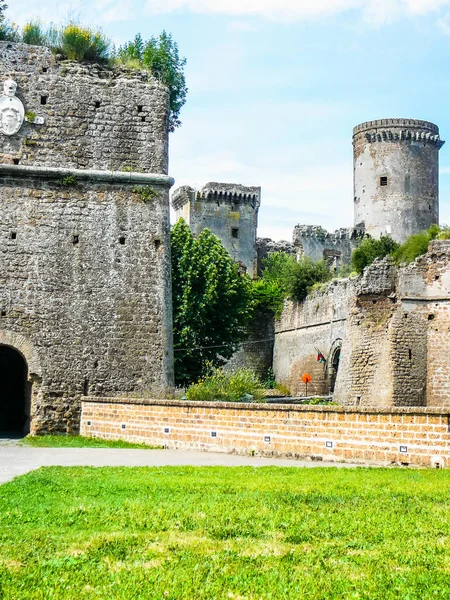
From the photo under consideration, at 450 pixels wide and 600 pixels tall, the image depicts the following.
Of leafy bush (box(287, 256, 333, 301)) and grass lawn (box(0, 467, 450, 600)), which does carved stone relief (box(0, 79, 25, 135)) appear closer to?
grass lawn (box(0, 467, 450, 600))

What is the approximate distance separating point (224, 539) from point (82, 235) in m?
12.7

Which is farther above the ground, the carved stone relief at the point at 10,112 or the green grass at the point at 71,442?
the carved stone relief at the point at 10,112

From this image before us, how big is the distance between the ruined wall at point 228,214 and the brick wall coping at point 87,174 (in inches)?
1479

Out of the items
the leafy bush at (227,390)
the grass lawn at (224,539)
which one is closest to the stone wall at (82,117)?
the leafy bush at (227,390)

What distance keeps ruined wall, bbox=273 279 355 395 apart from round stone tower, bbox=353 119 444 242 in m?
20.0

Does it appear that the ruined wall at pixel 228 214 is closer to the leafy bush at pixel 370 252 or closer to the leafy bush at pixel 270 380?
the leafy bush at pixel 370 252

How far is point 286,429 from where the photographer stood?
1341 cm

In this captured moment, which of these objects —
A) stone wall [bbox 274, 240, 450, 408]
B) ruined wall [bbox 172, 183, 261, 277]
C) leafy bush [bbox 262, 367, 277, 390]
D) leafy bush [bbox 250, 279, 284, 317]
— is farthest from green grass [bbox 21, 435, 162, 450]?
ruined wall [bbox 172, 183, 261, 277]

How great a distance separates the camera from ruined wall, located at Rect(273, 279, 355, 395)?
37.2m

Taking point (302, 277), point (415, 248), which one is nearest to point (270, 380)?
point (302, 277)

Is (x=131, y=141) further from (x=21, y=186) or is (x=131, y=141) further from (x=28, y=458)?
(x=28, y=458)

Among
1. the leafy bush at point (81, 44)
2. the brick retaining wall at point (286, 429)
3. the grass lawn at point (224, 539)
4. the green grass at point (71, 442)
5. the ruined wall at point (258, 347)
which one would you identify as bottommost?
the green grass at point (71, 442)

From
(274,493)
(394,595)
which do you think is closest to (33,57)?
(274,493)

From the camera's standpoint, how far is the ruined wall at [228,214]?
187 ft
